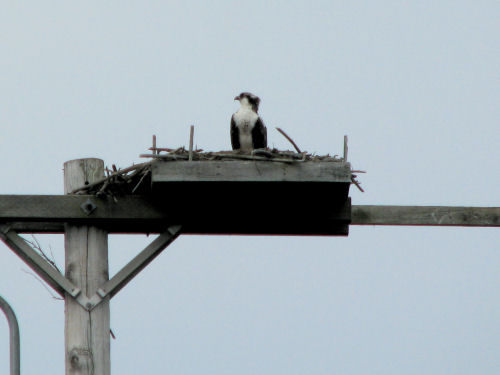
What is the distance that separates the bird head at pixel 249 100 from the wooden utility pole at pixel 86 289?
405 cm

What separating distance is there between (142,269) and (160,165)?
540 mm

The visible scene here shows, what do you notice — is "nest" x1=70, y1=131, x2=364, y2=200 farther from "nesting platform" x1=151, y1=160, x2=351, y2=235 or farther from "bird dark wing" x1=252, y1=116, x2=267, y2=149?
"bird dark wing" x1=252, y1=116, x2=267, y2=149

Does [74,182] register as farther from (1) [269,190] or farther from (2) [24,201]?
(1) [269,190]

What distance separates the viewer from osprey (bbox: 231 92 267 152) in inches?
384

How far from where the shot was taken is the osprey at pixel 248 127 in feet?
32.0

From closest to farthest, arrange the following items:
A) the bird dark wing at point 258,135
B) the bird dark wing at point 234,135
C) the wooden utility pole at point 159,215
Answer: the wooden utility pole at point 159,215, the bird dark wing at point 258,135, the bird dark wing at point 234,135

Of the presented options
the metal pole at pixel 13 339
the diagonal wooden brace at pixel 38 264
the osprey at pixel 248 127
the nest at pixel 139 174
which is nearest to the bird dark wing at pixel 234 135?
the osprey at pixel 248 127

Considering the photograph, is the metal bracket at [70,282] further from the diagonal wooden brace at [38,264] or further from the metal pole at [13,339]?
the metal pole at [13,339]

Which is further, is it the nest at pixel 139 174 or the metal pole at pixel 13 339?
the nest at pixel 139 174

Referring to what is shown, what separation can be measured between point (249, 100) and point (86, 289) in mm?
4565

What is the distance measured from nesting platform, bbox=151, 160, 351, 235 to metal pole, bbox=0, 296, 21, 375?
3.46ft

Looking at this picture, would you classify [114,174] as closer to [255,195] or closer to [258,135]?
[255,195]

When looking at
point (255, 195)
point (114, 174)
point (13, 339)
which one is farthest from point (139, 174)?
point (13, 339)

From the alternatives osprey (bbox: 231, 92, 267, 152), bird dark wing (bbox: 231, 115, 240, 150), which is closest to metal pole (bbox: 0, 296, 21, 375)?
osprey (bbox: 231, 92, 267, 152)
